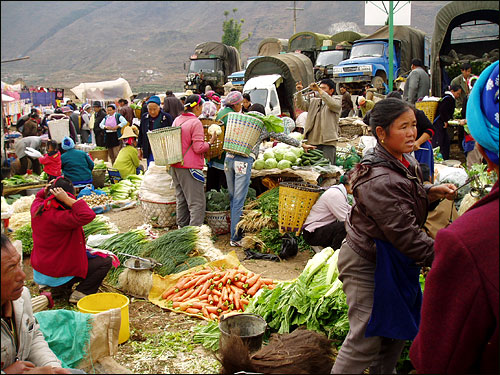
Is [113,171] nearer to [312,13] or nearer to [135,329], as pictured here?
[135,329]

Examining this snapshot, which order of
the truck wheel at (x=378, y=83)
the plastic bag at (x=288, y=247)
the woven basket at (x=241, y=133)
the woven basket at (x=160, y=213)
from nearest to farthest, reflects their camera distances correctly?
the plastic bag at (x=288, y=247), the woven basket at (x=241, y=133), the woven basket at (x=160, y=213), the truck wheel at (x=378, y=83)

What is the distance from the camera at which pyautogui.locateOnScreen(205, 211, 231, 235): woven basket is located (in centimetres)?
677

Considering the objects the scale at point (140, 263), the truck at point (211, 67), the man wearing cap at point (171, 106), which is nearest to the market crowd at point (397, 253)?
the scale at point (140, 263)

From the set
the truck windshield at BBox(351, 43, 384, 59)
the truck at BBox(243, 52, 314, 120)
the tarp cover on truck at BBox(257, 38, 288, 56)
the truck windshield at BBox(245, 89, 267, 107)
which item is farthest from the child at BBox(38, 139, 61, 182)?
the tarp cover on truck at BBox(257, 38, 288, 56)

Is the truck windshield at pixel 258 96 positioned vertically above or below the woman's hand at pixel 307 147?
above

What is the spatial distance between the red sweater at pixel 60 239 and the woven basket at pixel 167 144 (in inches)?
75.8

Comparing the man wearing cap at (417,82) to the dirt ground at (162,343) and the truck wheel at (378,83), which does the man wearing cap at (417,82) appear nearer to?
the truck wheel at (378,83)

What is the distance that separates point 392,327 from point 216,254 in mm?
3418

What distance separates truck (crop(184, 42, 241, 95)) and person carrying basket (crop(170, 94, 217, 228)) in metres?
17.8

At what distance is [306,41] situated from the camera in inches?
1008

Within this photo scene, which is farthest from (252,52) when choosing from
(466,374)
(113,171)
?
(466,374)

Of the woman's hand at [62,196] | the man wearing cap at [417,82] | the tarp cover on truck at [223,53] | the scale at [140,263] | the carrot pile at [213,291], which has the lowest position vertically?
the carrot pile at [213,291]

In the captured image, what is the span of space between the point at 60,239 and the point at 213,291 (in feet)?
5.09

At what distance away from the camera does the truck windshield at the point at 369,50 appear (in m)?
17.8
